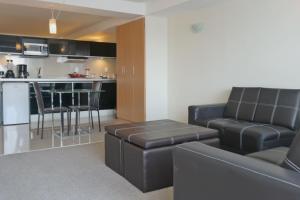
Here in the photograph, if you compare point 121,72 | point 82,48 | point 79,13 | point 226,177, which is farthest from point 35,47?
point 226,177

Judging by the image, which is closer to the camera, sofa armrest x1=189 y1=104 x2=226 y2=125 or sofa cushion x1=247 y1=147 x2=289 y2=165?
sofa cushion x1=247 y1=147 x2=289 y2=165

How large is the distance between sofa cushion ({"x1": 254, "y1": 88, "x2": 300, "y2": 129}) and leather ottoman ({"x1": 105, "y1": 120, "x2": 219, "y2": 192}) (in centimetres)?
90

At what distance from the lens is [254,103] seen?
3590 mm

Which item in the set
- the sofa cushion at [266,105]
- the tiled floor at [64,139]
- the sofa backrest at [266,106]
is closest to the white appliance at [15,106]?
the tiled floor at [64,139]

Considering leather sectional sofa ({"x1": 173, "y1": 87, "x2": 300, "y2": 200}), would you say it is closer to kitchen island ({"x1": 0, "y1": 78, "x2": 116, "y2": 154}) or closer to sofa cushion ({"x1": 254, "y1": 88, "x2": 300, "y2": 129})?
sofa cushion ({"x1": 254, "y1": 88, "x2": 300, "y2": 129})

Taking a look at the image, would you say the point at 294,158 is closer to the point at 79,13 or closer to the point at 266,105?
the point at 266,105

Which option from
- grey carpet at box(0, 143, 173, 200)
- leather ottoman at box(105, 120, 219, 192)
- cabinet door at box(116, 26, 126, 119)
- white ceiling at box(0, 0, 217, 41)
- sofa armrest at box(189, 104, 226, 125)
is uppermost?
white ceiling at box(0, 0, 217, 41)

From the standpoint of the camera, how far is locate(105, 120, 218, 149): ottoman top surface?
2.51 metres

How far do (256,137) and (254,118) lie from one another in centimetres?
76

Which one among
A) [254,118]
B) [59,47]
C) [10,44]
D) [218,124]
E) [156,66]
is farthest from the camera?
[59,47]

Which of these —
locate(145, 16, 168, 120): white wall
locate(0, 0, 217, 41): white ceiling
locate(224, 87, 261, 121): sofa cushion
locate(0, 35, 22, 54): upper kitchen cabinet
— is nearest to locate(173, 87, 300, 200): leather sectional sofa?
locate(224, 87, 261, 121): sofa cushion

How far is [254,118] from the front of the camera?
3.51m

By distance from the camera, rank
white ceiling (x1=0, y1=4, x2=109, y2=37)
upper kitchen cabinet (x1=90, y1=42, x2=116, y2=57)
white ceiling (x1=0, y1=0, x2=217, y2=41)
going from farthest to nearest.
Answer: upper kitchen cabinet (x1=90, y1=42, x2=116, y2=57) → white ceiling (x1=0, y1=4, x2=109, y2=37) → white ceiling (x1=0, y1=0, x2=217, y2=41)

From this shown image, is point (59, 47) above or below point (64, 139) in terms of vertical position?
above
